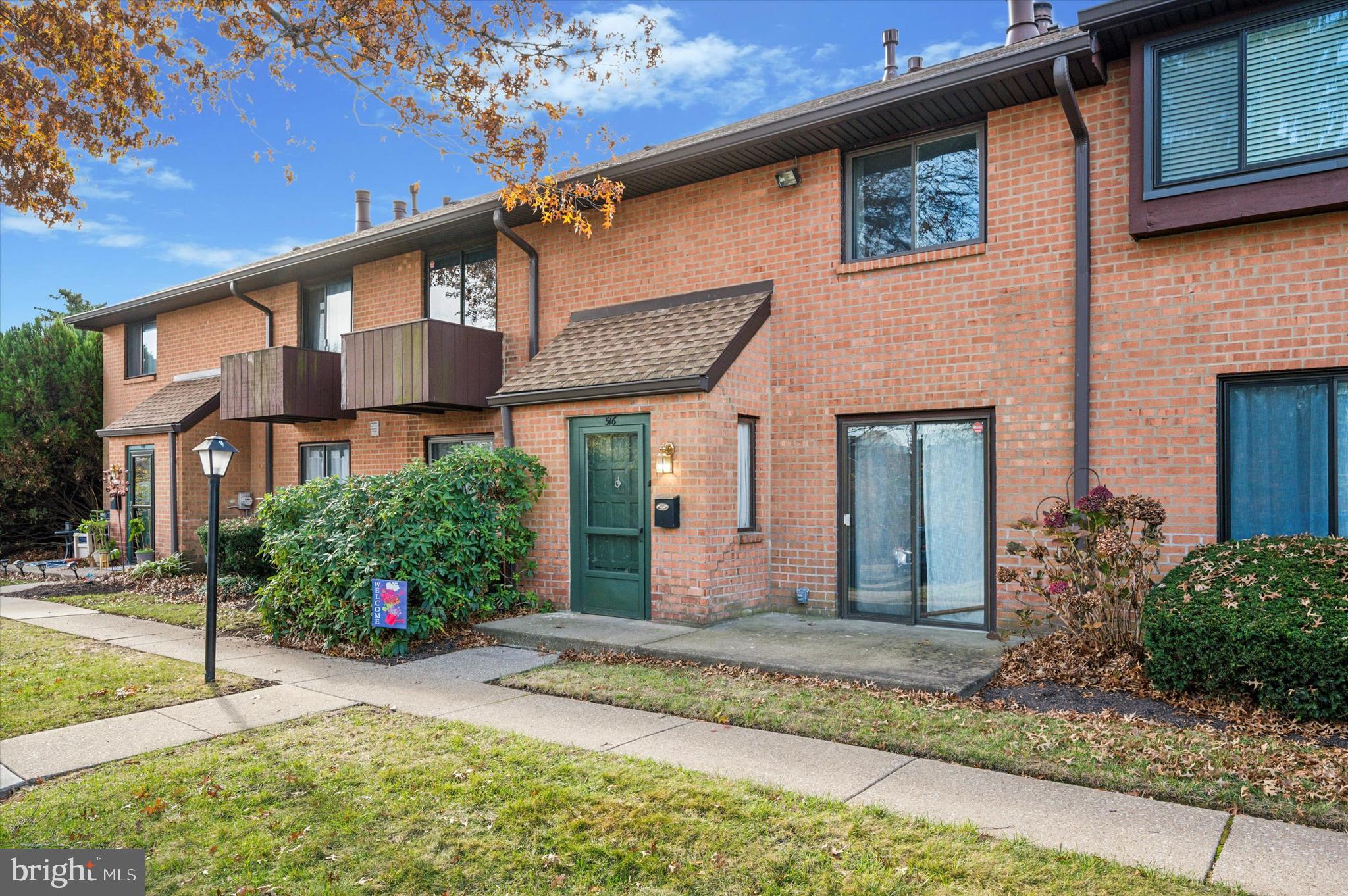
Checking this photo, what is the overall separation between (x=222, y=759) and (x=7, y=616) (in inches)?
335

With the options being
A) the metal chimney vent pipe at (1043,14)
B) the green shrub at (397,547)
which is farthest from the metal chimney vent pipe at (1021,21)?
the green shrub at (397,547)

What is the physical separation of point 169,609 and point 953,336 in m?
10.4

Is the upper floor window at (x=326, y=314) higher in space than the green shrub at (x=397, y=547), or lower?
higher

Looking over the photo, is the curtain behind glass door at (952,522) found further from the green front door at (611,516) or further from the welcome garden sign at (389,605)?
the welcome garden sign at (389,605)

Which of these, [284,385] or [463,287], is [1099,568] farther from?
[284,385]

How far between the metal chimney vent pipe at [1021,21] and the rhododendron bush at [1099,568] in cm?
683

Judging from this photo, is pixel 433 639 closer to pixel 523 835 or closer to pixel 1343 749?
pixel 523 835

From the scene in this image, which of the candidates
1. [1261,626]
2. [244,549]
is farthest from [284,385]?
[1261,626]

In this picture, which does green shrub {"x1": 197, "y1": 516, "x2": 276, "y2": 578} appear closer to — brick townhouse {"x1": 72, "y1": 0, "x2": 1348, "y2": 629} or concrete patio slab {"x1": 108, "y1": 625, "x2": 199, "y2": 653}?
brick townhouse {"x1": 72, "y1": 0, "x2": 1348, "y2": 629}

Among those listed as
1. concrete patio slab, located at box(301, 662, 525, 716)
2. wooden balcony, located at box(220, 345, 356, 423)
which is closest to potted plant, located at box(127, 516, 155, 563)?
wooden balcony, located at box(220, 345, 356, 423)

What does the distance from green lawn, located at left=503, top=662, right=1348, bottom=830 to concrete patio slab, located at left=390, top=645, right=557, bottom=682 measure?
553 millimetres

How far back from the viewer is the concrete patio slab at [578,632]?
7.98m

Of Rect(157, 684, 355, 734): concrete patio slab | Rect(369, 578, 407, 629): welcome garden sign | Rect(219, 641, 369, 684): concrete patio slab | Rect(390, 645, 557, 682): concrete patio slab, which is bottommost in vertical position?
Rect(219, 641, 369, 684): concrete patio slab

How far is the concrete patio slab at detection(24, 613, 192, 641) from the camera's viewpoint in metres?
9.50
